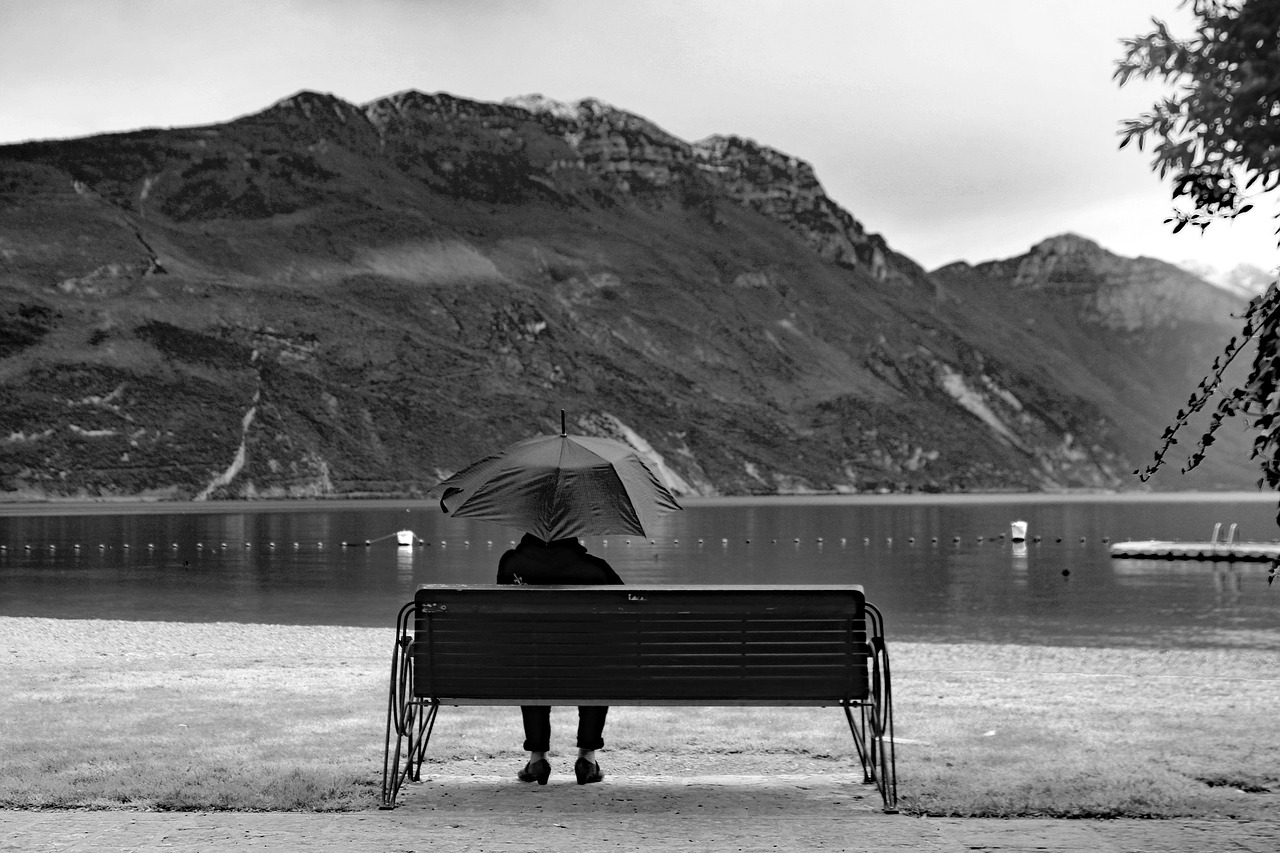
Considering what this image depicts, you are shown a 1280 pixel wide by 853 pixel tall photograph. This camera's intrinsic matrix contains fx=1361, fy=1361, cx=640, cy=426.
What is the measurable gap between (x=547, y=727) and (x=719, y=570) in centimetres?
6491

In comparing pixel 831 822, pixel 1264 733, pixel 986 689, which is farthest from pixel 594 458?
pixel 986 689

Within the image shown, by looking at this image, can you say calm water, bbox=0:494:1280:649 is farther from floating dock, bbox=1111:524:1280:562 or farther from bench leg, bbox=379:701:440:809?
bench leg, bbox=379:701:440:809

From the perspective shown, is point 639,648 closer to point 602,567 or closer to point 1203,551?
point 602,567

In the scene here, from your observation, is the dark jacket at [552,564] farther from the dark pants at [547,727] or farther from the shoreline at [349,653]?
the shoreline at [349,653]

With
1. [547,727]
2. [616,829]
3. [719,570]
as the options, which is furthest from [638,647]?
[719,570]

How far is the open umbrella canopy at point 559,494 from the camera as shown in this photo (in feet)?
31.8

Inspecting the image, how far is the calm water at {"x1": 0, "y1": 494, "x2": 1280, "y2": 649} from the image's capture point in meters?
44.9

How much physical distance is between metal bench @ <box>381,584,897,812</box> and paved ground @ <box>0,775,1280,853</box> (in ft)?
2.11

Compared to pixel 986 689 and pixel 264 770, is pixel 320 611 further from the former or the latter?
pixel 264 770

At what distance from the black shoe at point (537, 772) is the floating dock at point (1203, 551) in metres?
76.4

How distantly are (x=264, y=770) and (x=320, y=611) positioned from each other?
37.7m

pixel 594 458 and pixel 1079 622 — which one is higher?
pixel 594 458

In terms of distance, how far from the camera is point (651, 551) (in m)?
92.3

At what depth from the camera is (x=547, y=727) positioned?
32.5ft
